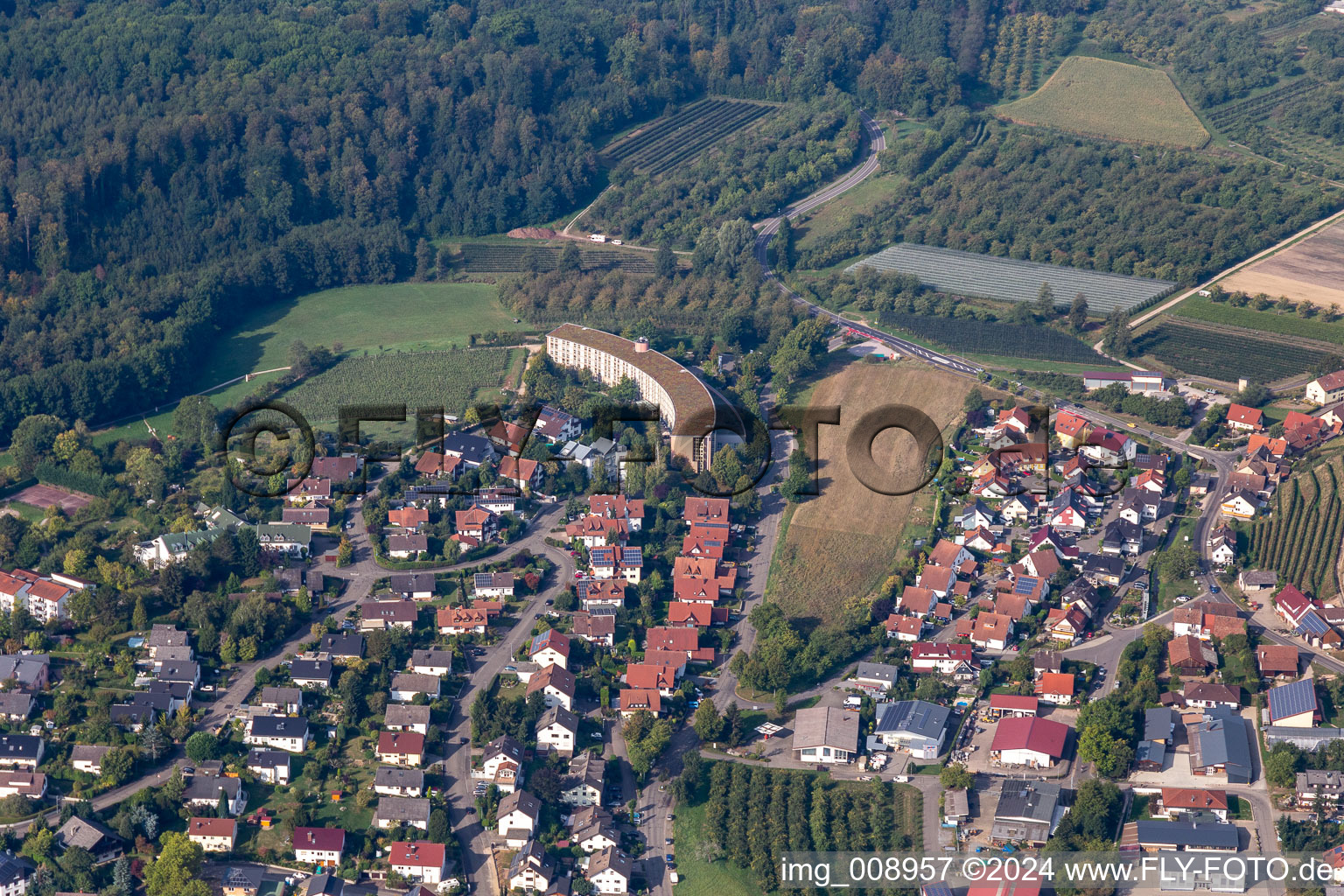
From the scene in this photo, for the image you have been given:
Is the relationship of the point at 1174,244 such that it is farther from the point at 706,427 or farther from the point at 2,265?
the point at 2,265

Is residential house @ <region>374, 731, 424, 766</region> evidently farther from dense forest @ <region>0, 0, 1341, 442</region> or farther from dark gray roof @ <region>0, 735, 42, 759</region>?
dense forest @ <region>0, 0, 1341, 442</region>

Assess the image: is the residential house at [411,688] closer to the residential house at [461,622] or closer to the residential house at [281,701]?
the residential house at [281,701]

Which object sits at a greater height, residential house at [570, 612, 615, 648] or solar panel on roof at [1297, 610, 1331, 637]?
solar panel on roof at [1297, 610, 1331, 637]

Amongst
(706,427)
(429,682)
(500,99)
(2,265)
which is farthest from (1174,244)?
(2,265)

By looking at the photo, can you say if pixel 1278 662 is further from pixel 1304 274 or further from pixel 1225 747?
pixel 1304 274

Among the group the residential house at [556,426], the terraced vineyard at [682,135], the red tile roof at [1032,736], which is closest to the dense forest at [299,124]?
the terraced vineyard at [682,135]

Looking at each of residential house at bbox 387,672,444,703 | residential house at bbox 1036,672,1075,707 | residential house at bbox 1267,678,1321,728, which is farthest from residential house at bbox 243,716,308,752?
residential house at bbox 1267,678,1321,728

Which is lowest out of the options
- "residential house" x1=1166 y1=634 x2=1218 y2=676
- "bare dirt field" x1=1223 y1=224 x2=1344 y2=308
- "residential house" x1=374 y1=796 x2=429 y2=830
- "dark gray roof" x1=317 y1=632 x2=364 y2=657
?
"residential house" x1=374 y1=796 x2=429 y2=830
